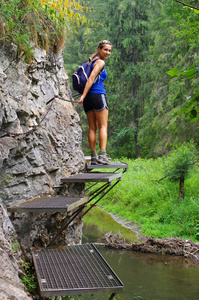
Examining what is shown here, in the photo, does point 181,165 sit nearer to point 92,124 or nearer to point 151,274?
point 151,274

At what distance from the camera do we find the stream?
7.48m

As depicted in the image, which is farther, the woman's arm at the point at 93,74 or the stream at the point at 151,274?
the stream at the point at 151,274

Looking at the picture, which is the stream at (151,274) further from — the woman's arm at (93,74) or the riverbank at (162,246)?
the woman's arm at (93,74)

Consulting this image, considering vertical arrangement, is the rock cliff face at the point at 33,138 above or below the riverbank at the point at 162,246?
above

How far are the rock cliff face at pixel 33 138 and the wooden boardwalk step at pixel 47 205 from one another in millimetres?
208

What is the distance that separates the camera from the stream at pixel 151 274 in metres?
7.48

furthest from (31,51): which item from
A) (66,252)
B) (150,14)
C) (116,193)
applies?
(150,14)

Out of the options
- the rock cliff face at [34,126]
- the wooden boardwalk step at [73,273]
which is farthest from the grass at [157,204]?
the wooden boardwalk step at [73,273]

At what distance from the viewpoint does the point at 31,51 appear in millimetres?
5164

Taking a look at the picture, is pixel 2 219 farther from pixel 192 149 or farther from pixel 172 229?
pixel 192 149

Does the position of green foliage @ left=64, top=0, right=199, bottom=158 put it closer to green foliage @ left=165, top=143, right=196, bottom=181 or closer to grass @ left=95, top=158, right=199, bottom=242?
grass @ left=95, top=158, right=199, bottom=242

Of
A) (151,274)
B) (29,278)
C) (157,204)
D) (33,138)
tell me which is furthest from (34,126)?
(157,204)

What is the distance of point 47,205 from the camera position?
4184 millimetres

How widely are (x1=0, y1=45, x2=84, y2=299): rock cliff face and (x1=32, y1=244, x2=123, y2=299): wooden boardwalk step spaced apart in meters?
0.47
